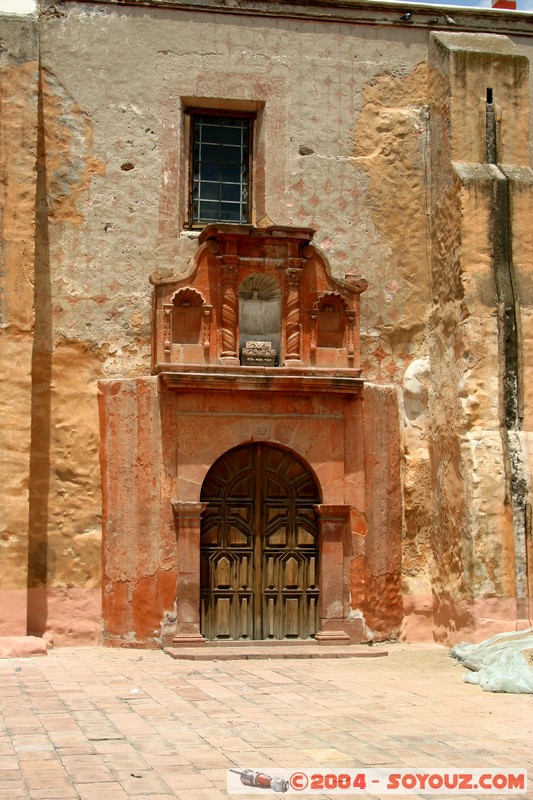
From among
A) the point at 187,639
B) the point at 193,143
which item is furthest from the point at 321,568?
the point at 193,143

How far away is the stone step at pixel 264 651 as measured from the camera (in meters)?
10.6

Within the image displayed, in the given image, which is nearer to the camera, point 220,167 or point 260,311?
point 260,311

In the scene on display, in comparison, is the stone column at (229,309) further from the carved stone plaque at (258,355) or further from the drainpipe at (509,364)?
the drainpipe at (509,364)

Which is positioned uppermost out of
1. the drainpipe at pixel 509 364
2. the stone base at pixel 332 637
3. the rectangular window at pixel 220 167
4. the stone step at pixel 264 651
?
the rectangular window at pixel 220 167

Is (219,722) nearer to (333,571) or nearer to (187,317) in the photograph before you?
(333,571)

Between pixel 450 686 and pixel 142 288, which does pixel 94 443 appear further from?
pixel 450 686

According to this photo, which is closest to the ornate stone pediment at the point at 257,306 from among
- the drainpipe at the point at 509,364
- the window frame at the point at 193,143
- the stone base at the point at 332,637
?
the window frame at the point at 193,143

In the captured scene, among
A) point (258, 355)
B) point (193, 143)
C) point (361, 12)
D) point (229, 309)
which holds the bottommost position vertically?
point (258, 355)

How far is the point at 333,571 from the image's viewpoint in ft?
37.7

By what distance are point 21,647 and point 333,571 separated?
3.16 m

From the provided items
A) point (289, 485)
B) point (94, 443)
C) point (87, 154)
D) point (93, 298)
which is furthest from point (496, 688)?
point (87, 154)

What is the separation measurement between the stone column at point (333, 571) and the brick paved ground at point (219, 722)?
3.08 feet

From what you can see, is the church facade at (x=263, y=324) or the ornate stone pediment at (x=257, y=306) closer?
the church facade at (x=263, y=324)

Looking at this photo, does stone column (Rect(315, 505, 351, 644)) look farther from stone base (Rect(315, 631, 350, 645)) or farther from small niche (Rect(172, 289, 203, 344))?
small niche (Rect(172, 289, 203, 344))
